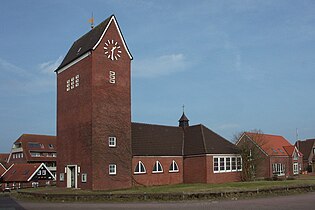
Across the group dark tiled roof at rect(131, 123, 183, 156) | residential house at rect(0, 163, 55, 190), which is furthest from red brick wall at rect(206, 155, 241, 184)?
residential house at rect(0, 163, 55, 190)

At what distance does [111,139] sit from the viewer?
37.4 m

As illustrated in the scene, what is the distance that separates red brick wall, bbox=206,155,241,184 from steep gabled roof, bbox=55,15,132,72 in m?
14.5

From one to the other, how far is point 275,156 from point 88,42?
132ft

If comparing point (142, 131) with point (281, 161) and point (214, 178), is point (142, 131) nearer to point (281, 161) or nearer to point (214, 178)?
point (214, 178)

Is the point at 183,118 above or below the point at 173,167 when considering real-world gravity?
above

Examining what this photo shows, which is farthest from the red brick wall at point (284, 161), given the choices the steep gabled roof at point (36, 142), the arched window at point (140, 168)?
the steep gabled roof at point (36, 142)

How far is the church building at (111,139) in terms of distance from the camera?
120ft

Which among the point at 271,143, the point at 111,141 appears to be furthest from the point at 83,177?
the point at 271,143

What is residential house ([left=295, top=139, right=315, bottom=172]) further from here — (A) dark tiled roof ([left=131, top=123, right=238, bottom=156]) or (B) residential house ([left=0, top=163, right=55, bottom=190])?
(B) residential house ([left=0, top=163, right=55, bottom=190])

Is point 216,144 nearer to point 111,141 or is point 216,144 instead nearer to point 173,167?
point 173,167

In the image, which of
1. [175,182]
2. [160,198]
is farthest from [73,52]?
[160,198]

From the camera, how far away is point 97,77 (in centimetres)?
3688

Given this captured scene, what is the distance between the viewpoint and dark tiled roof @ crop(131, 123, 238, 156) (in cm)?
4222

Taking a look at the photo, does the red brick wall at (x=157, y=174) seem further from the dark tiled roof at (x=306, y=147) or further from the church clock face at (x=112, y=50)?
the dark tiled roof at (x=306, y=147)
